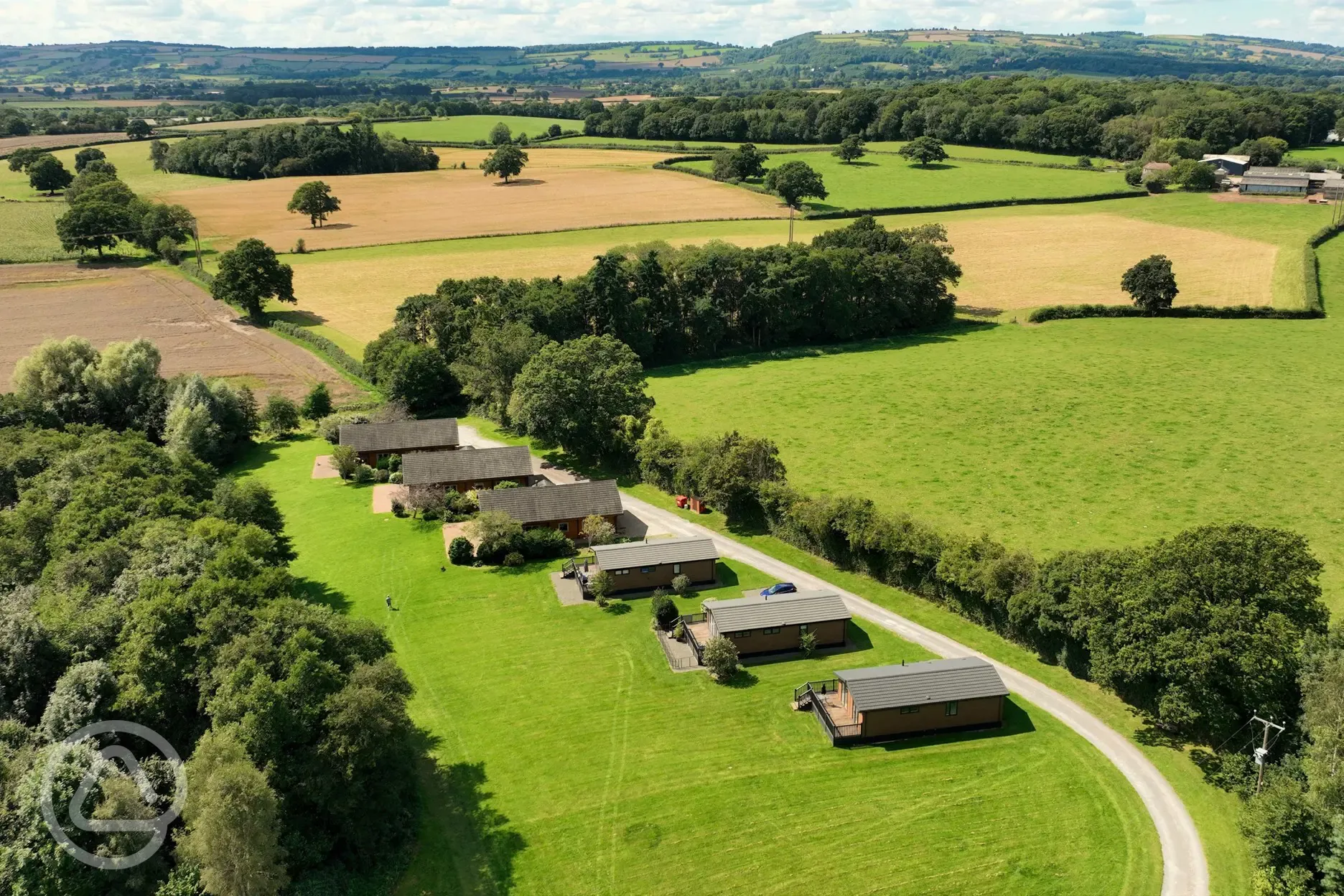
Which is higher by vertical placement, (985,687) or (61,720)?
(61,720)

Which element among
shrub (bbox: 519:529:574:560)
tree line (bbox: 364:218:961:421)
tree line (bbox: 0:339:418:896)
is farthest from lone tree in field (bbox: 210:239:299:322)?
shrub (bbox: 519:529:574:560)

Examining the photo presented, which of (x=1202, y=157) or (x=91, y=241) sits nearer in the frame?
(x=91, y=241)

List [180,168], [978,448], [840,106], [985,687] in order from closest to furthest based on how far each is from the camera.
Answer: [985,687], [978,448], [180,168], [840,106]

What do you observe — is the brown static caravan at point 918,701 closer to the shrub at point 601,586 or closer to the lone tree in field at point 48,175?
the shrub at point 601,586

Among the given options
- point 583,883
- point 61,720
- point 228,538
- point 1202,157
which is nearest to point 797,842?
point 583,883

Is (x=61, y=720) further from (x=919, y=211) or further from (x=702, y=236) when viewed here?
(x=919, y=211)

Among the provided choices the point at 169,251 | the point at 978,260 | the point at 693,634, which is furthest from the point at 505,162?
the point at 693,634
